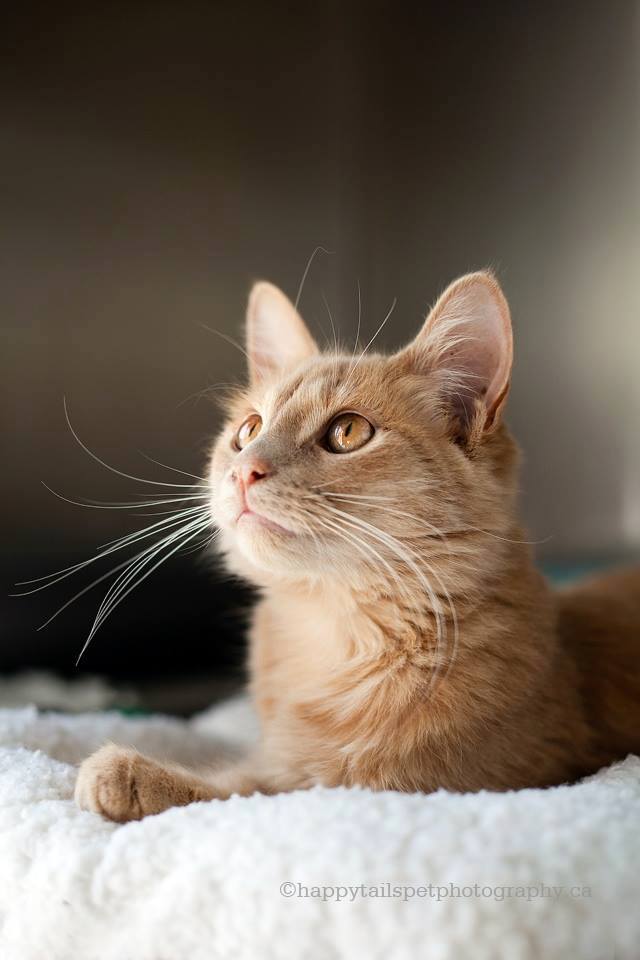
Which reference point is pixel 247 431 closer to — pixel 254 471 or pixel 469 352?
pixel 254 471

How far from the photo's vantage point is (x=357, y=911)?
83cm

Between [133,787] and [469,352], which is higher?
[469,352]

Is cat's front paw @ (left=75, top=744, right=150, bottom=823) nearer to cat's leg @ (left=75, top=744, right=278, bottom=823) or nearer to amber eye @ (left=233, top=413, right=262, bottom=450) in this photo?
cat's leg @ (left=75, top=744, right=278, bottom=823)

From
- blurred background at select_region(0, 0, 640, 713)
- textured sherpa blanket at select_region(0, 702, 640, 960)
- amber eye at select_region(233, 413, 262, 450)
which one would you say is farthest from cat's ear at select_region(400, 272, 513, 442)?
blurred background at select_region(0, 0, 640, 713)

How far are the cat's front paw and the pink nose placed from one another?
40 centimetres

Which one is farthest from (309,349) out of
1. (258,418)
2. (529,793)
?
(529,793)

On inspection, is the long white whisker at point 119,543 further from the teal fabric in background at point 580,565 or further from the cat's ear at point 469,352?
the teal fabric in background at point 580,565

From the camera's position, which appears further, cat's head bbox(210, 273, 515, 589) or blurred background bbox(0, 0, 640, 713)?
blurred background bbox(0, 0, 640, 713)

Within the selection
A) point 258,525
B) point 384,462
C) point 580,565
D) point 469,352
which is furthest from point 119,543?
point 580,565

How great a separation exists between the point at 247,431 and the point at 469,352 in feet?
1.28

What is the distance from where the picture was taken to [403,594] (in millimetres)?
1213

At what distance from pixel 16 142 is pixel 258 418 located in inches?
55.5

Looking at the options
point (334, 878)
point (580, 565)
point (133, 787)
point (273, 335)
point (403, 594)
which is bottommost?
point (580, 565)

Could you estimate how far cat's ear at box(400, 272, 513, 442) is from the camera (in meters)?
1.25
